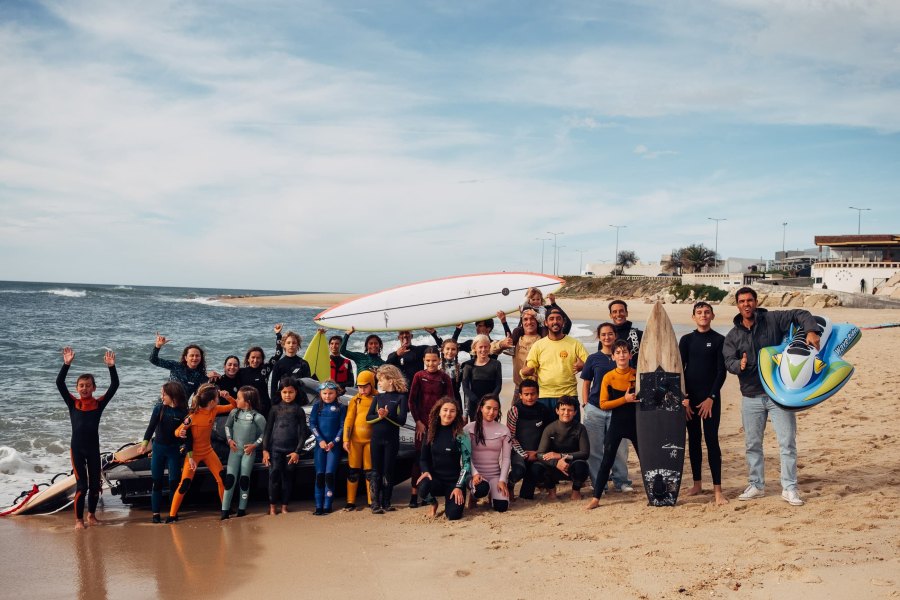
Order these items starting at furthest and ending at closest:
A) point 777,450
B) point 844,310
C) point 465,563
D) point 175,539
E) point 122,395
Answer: point 844,310
point 122,395
point 777,450
point 175,539
point 465,563

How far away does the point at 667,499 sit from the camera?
17.3 feet

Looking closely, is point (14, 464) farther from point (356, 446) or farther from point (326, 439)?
point (356, 446)

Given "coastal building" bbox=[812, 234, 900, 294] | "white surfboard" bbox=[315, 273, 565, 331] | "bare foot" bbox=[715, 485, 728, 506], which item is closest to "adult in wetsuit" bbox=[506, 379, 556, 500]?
"bare foot" bbox=[715, 485, 728, 506]

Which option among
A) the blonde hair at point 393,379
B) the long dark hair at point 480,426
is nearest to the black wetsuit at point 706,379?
the long dark hair at point 480,426

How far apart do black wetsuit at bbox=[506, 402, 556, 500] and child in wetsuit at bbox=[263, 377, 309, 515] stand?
5.86 ft

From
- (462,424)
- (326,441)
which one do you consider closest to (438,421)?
(462,424)

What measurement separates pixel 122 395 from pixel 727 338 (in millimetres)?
10048

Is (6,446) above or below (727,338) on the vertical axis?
below

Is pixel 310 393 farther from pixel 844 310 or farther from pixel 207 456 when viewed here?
pixel 844 310

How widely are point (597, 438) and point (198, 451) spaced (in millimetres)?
3261

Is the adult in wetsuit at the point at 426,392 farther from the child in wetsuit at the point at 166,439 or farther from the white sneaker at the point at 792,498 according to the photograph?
the white sneaker at the point at 792,498

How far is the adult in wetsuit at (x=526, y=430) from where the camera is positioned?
18.7 ft

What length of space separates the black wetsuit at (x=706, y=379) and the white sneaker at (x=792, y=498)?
1.54 ft

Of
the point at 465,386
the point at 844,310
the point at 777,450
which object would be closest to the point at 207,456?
the point at 465,386
